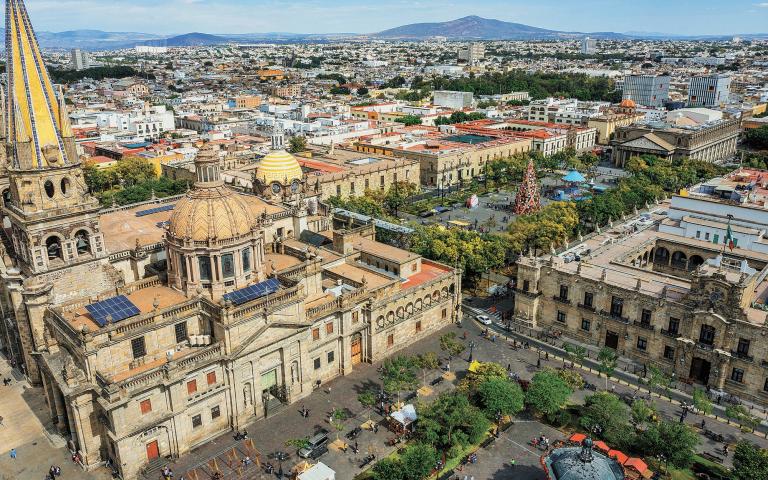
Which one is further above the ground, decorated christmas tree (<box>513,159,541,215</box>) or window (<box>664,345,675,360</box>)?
decorated christmas tree (<box>513,159,541,215</box>)

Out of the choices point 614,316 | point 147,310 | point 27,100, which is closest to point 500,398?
point 614,316

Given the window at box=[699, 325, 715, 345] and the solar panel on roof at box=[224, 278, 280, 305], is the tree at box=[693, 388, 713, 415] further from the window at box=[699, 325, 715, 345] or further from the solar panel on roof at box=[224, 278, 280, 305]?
the solar panel on roof at box=[224, 278, 280, 305]

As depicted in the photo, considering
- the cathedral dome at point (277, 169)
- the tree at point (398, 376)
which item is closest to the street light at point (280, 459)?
the tree at point (398, 376)

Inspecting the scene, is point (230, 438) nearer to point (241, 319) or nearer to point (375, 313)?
point (241, 319)

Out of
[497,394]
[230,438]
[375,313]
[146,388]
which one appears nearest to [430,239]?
[375,313]

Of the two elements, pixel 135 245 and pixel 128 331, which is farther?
pixel 135 245

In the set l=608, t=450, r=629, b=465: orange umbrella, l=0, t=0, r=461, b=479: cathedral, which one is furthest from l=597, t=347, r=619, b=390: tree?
l=0, t=0, r=461, b=479: cathedral
